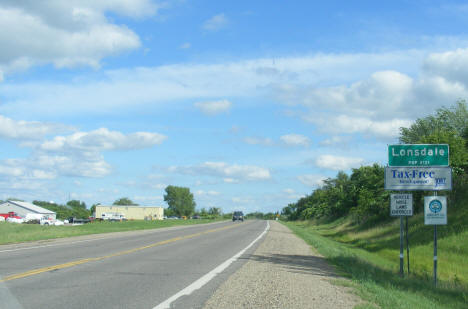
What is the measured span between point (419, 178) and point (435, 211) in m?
1.43

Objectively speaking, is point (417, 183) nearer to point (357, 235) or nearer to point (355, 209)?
point (357, 235)

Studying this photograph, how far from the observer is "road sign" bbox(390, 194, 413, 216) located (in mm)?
16828

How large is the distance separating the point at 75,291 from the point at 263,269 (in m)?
5.63

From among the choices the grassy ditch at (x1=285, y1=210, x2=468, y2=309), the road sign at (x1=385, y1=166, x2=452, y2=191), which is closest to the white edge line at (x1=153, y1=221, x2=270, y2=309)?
the grassy ditch at (x1=285, y1=210, x2=468, y2=309)

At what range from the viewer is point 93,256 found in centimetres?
1593

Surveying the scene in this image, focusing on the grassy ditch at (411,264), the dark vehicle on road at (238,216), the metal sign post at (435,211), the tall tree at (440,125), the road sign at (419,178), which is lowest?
the grassy ditch at (411,264)

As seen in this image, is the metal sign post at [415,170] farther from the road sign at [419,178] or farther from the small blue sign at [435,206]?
the small blue sign at [435,206]

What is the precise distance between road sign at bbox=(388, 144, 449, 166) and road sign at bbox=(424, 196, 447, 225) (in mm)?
1434

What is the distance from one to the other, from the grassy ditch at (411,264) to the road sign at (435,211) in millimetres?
2067

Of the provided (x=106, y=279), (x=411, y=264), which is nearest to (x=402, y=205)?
(x=411, y=264)

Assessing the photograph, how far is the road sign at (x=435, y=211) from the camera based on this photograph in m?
16.0

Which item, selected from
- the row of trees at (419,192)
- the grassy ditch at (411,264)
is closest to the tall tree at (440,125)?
the row of trees at (419,192)

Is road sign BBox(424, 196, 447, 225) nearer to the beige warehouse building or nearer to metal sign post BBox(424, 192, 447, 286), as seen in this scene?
metal sign post BBox(424, 192, 447, 286)

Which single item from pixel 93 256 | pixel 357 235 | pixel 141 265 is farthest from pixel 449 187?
pixel 357 235
